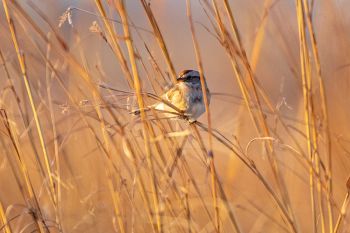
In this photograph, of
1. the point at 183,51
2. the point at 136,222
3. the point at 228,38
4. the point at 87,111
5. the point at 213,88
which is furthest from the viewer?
the point at 183,51

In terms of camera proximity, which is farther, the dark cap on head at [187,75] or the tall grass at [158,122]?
the dark cap on head at [187,75]

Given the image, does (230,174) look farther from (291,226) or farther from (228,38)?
(228,38)

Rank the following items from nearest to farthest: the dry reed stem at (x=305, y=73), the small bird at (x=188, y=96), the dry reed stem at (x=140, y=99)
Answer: the dry reed stem at (x=140, y=99), the dry reed stem at (x=305, y=73), the small bird at (x=188, y=96)

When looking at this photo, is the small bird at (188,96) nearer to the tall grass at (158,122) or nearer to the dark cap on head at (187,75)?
the dark cap on head at (187,75)

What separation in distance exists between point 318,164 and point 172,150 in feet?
1.42

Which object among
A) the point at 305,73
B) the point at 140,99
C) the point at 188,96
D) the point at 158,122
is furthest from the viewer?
the point at 188,96

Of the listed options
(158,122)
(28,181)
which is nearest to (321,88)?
(158,122)

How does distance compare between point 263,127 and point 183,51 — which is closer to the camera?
point 263,127

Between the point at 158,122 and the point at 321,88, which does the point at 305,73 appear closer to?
the point at 321,88

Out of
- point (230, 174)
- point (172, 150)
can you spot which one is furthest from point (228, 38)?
point (230, 174)

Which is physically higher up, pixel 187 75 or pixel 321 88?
pixel 187 75

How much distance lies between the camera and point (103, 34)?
5.08 ft

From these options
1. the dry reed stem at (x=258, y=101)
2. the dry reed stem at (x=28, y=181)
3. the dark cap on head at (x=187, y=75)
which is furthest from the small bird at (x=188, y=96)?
the dry reed stem at (x=28, y=181)

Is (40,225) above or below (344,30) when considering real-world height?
below
